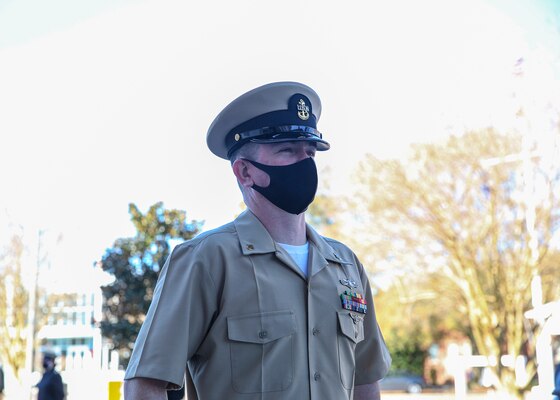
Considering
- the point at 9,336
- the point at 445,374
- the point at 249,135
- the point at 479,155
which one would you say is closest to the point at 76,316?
the point at 9,336

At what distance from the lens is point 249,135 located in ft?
7.72

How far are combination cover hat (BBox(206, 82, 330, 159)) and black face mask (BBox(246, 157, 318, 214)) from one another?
0.28 feet

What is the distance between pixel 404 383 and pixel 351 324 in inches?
1637

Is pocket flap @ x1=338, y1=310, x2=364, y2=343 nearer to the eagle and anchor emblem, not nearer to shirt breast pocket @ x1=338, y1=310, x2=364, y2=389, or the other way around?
shirt breast pocket @ x1=338, y1=310, x2=364, y2=389

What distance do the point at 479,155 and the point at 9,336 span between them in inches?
883

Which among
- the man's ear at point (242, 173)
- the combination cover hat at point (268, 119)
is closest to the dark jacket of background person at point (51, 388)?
the combination cover hat at point (268, 119)

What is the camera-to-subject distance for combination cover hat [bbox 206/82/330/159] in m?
2.34

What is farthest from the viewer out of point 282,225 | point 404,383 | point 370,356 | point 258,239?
point 404,383

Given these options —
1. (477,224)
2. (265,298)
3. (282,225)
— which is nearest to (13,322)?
(477,224)

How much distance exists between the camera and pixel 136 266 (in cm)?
1191

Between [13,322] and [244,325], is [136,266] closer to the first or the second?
[244,325]

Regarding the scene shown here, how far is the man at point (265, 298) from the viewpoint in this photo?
6.64 feet

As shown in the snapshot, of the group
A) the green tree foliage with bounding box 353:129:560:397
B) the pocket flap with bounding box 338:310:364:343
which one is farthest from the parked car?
the pocket flap with bounding box 338:310:364:343

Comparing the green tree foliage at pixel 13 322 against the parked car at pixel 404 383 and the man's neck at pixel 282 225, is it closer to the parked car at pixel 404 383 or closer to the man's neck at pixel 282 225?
the parked car at pixel 404 383
